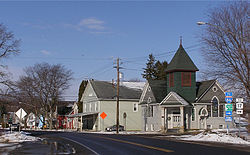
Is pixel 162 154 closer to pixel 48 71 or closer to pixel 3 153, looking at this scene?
pixel 3 153

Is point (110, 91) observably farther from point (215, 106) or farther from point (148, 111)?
point (215, 106)

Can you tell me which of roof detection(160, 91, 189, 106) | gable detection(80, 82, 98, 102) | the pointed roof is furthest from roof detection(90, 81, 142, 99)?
roof detection(160, 91, 189, 106)

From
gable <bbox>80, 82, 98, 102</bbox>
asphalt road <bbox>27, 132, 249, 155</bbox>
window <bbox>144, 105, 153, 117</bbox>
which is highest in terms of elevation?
gable <bbox>80, 82, 98, 102</bbox>

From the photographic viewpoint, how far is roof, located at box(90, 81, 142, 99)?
2419 inches

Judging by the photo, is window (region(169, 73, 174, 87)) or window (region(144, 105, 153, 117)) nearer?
window (region(169, 73, 174, 87))

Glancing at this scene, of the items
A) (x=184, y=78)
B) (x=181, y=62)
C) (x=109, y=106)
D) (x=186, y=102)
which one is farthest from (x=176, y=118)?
(x=109, y=106)

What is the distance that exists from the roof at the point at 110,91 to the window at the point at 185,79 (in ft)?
55.8

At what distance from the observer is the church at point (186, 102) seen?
45.9 metres

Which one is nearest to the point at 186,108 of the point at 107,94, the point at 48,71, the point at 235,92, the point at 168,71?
the point at 168,71

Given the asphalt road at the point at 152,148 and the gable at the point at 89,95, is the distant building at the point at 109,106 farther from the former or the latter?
the asphalt road at the point at 152,148

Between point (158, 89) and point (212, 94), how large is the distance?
7873 mm

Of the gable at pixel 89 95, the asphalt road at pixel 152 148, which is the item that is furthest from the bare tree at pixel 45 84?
the asphalt road at pixel 152 148

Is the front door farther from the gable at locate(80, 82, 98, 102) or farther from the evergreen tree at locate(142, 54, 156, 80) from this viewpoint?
the evergreen tree at locate(142, 54, 156, 80)

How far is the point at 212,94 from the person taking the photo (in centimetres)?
4769
